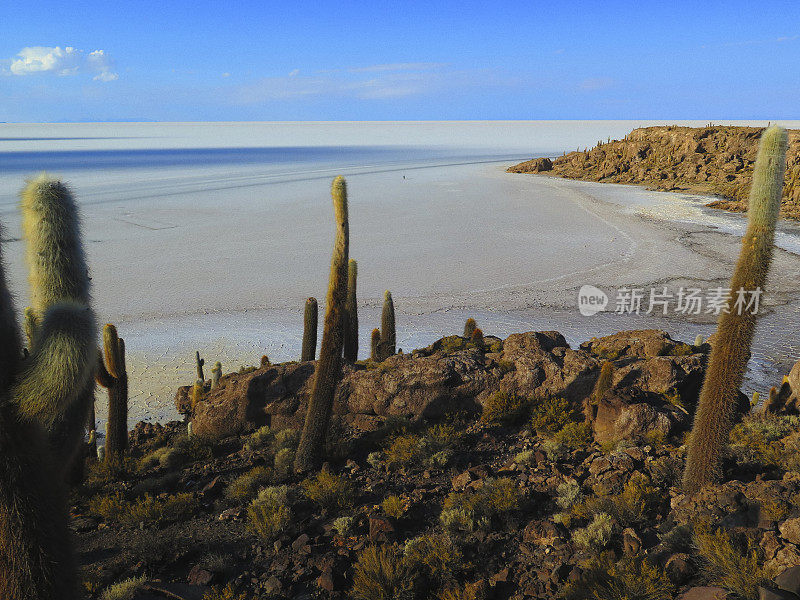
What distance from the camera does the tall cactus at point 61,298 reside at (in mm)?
3852

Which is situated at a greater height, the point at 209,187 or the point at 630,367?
the point at 209,187

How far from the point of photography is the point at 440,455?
8047mm

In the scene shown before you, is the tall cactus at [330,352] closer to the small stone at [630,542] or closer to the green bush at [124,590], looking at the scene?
the green bush at [124,590]

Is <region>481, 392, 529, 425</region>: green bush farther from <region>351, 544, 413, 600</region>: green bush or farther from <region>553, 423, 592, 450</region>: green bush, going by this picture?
<region>351, 544, 413, 600</region>: green bush

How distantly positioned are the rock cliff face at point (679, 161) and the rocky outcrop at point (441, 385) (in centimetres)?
3469

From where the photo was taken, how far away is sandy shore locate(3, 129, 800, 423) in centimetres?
1593

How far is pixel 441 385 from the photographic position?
31.2 feet

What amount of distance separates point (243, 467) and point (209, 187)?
47217mm

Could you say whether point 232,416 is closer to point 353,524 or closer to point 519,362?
point 353,524

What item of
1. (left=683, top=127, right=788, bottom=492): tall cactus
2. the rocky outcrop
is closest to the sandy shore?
the rocky outcrop

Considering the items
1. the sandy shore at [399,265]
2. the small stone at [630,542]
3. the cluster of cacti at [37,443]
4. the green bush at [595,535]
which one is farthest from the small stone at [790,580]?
the sandy shore at [399,265]

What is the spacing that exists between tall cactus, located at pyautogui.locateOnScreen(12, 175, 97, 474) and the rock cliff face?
137 feet

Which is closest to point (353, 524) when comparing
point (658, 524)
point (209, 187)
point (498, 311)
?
point (658, 524)

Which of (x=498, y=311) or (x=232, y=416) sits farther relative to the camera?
(x=498, y=311)
